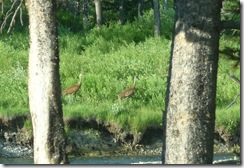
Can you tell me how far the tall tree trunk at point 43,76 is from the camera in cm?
984

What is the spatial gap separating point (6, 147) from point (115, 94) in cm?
454

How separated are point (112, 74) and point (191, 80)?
15.4 metres

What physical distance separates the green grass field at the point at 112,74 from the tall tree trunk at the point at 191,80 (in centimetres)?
596

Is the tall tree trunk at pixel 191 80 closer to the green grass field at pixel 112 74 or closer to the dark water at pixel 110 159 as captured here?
the green grass field at pixel 112 74

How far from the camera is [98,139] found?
17.3 metres

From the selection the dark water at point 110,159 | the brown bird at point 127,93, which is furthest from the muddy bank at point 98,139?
the brown bird at point 127,93

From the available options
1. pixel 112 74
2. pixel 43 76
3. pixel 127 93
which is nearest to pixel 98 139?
pixel 127 93

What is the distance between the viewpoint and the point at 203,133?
791cm

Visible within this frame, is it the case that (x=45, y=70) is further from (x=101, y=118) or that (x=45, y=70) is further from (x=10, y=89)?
(x=10, y=89)

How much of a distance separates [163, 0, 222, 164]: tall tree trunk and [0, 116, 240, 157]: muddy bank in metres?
8.90

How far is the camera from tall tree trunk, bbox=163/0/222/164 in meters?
7.78

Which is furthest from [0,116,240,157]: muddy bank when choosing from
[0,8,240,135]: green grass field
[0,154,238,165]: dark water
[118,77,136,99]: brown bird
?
[118,77,136,99]: brown bird

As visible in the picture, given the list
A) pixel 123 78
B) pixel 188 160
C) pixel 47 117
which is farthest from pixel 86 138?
pixel 188 160

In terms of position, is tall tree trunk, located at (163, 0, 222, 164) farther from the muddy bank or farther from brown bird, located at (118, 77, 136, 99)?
brown bird, located at (118, 77, 136, 99)
